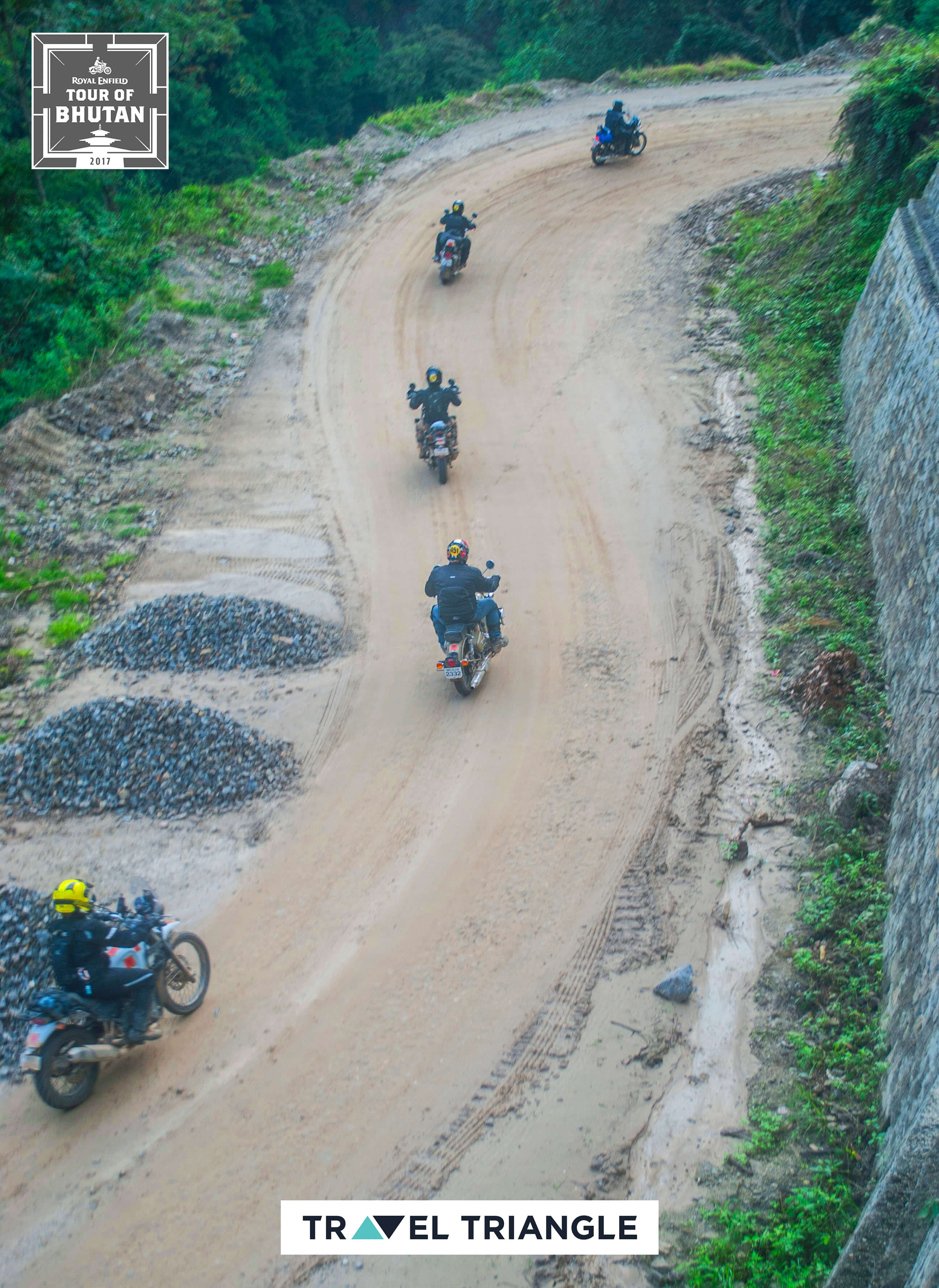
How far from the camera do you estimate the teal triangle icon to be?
6.71 meters

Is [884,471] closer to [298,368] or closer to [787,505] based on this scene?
[787,505]

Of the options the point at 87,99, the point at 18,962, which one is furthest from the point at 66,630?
the point at 87,99

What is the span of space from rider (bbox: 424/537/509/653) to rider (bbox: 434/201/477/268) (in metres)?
10.9

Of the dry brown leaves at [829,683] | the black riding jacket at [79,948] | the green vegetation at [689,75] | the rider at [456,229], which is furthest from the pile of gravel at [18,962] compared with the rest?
the green vegetation at [689,75]

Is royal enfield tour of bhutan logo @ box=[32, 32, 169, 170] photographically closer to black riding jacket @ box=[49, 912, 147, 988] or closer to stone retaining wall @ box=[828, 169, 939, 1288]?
stone retaining wall @ box=[828, 169, 939, 1288]

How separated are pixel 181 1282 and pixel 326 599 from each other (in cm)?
810

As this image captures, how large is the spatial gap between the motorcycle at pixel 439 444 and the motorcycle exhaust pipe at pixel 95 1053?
379 inches

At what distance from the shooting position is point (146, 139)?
23859 millimetres

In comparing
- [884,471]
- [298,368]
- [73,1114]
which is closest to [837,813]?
[884,471]

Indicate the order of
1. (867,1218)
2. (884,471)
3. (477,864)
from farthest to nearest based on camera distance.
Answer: (884,471) → (477,864) → (867,1218)

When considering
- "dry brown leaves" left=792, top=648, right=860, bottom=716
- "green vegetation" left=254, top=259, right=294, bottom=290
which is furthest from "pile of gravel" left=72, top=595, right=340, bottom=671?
"green vegetation" left=254, top=259, right=294, bottom=290

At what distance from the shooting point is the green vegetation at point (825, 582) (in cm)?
643

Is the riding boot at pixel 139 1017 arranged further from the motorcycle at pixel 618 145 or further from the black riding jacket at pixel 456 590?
the motorcycle at pixel 618 145

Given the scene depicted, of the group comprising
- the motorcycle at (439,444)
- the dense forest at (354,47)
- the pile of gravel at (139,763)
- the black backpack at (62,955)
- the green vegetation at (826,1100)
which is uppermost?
the dense forest at (354,47)
